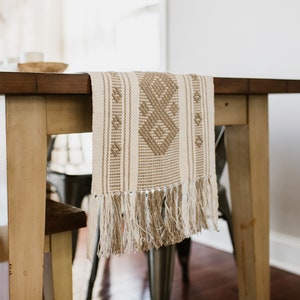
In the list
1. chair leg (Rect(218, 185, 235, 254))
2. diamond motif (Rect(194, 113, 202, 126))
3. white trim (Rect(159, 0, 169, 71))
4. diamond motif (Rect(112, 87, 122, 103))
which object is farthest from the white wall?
diamond motif (Rect(112, 87, 122, 103))

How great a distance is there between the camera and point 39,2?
3451mm

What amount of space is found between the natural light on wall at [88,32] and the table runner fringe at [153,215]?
4.84 feet

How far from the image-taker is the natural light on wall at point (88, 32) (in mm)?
2621

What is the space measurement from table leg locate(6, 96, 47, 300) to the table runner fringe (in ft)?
0.41

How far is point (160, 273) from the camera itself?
139 centimetres

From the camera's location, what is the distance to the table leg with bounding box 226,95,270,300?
133 centimetres

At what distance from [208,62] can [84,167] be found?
0.83 meters

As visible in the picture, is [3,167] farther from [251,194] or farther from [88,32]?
[88,32]

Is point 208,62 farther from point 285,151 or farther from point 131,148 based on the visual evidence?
point 131,148

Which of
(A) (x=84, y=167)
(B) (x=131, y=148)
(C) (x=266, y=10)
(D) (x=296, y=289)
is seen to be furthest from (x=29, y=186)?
(C) (x=266, y=10)

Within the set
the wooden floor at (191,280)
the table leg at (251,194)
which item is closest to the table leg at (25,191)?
the table leg at (251,194)

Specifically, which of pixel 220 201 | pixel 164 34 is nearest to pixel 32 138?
pixel 220 201

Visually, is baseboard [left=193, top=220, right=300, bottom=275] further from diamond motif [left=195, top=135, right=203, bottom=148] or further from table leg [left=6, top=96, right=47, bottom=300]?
table leg [left=6, top=96, right=47, bottom=300]

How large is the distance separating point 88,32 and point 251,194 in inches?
85.7
